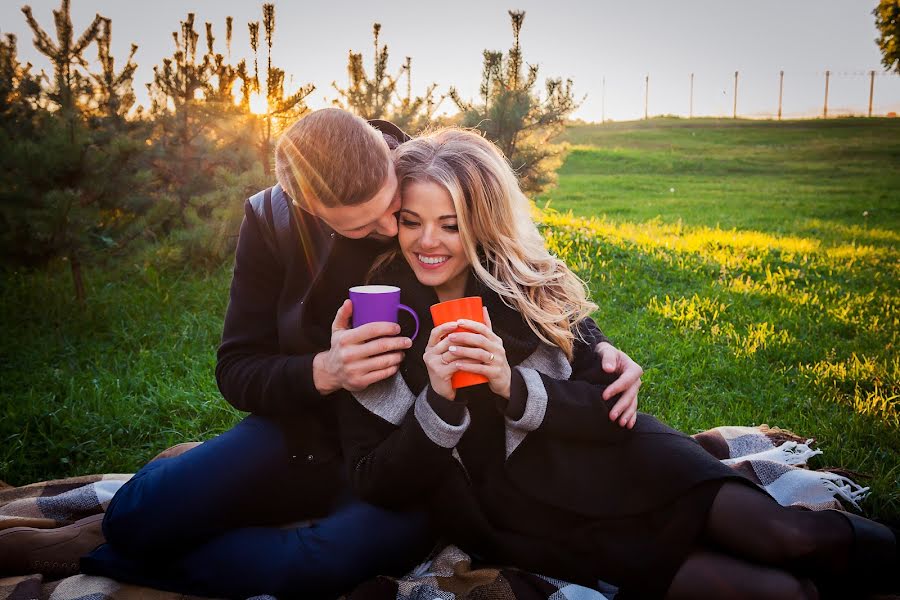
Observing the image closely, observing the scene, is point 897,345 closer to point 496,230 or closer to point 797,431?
point 797,431

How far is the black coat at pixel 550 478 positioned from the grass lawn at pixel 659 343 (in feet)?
4.84

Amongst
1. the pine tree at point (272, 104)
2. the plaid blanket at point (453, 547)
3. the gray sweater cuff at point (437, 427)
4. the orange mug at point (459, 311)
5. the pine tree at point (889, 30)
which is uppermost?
the pine tree at point (889, 30)

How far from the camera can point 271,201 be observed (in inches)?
108

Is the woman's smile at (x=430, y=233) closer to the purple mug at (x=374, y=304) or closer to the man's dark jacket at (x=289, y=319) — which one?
the man's dark jacket at (x=289, y=319)

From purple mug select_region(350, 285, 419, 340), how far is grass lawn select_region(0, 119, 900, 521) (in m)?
2.19

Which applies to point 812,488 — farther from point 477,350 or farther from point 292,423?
point 292,423

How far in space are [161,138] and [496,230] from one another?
7.03m

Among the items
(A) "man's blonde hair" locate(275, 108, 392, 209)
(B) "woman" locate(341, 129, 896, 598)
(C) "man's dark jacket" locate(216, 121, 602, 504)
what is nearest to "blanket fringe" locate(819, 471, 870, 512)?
(B) "woman" locate(341, 129, 896, 598)

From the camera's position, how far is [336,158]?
2287 millimetres

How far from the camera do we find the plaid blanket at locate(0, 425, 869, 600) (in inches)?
93.4

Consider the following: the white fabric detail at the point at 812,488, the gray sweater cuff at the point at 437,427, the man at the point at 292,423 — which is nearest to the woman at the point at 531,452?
the gray sweater cuff at the point at 437,427

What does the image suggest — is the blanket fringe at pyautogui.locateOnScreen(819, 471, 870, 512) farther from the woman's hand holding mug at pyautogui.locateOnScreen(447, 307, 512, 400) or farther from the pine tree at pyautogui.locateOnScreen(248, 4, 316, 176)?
the pine tree at pyautogui.locateOnScreen(248, 4, 316, 176)

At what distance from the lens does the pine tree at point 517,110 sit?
9039 mm

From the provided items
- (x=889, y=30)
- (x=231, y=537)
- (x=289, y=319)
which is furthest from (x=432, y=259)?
(x=889, y=30)
